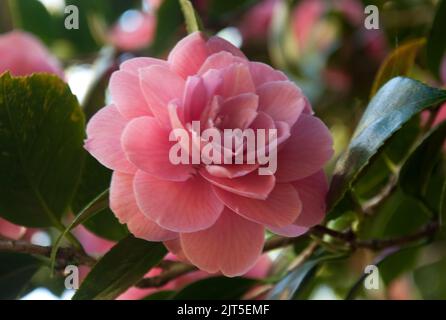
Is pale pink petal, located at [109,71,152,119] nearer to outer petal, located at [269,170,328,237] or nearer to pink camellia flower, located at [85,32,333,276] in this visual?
pink camellia flower, located at [85,32,333,276]

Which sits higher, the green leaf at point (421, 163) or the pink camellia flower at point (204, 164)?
the pink camellia flower at point (204, 164)

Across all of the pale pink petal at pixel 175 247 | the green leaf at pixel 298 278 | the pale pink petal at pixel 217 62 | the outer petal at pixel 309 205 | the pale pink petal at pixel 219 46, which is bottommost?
the green leaf at pixel 298 278

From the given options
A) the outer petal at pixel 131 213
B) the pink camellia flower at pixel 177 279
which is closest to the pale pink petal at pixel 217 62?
the outer petal at pixel 131 213

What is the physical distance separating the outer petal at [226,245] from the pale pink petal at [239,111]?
0.23ft

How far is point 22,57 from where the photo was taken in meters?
0.95

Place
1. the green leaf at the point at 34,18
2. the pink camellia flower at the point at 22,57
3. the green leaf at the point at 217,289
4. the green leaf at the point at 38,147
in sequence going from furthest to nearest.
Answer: the green leaf at the point at 34,18 < the pink camellia flower at the point at 22,57 < the green leaf at the point at 217,289 < the green leaf at the point at 38,147

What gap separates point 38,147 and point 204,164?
0.19m

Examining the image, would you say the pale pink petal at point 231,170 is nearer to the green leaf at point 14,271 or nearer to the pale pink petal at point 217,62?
the pale pink petal at point 217,62

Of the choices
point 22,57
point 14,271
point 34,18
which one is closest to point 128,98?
point 14,271

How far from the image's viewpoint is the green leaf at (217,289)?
2.64 ft

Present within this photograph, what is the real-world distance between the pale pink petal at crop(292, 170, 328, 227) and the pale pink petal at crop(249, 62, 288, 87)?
8 centimetres

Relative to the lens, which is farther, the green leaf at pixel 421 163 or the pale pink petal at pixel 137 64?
the green leaf at pixel 421 163
